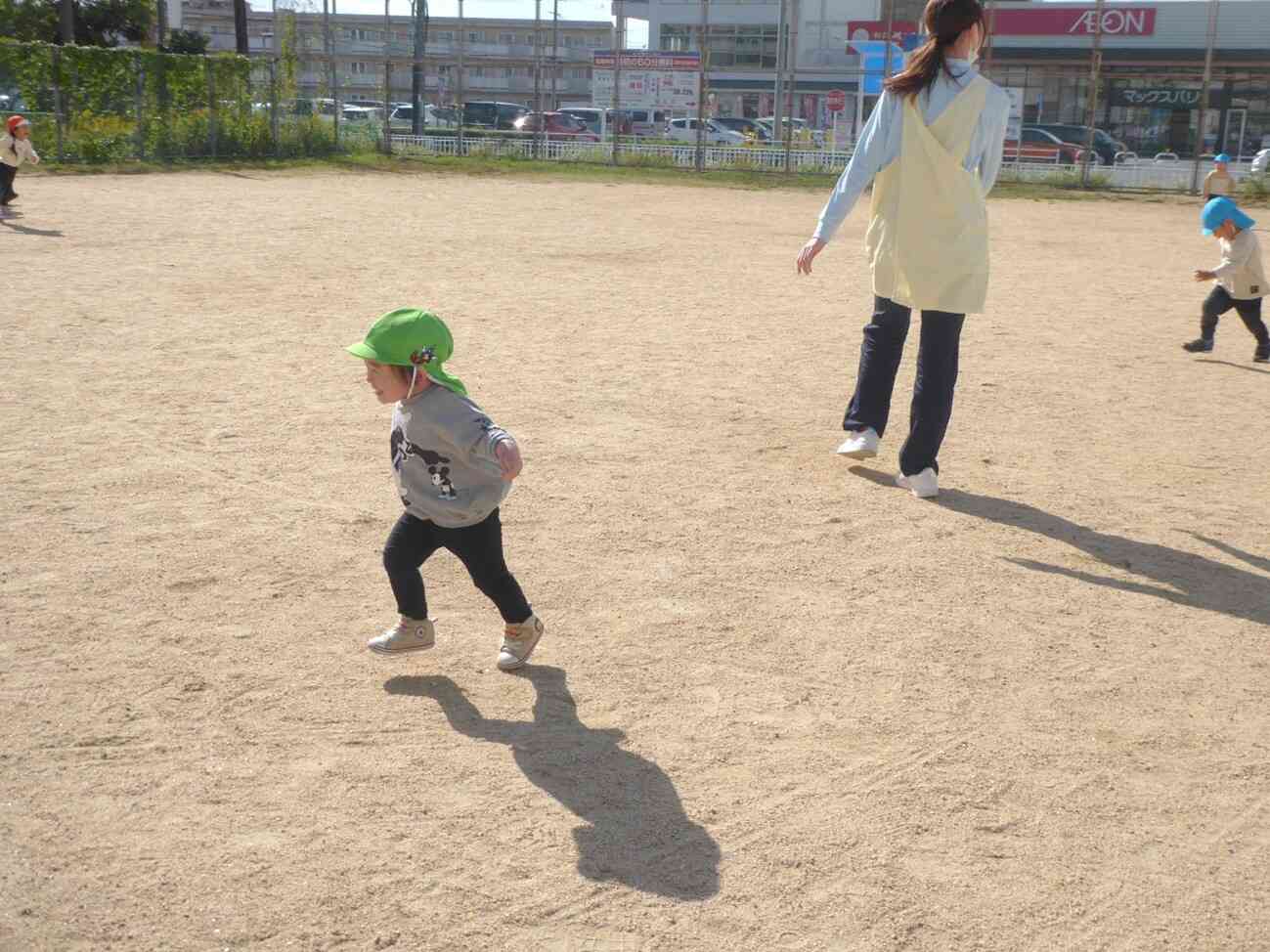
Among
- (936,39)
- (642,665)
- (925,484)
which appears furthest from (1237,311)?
(642,665)

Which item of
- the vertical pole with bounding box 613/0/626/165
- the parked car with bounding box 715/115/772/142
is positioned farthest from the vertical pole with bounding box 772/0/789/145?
the parked car with bounding box 715/115/772/142

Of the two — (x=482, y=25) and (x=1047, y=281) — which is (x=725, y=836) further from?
(x=482, y=25)

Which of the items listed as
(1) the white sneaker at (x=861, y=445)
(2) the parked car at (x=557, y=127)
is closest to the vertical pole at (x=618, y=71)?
(2) the parked car at (x=557, y=127)

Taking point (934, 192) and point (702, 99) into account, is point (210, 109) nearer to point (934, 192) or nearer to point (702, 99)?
point (702, 99)

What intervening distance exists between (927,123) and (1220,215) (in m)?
4.50

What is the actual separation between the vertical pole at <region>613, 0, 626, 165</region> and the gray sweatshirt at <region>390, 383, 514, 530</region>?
27175 millimetres

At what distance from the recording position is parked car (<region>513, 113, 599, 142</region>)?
3173 centimetres

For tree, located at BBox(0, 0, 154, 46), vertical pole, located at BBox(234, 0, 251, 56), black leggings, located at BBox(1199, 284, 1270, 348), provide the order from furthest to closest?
tree, located at BBox(0, 0, 154, 46) → vertical pole, located at BBox(234, 0, 251, 56) → black leggings, located at BBox(1199, 284, 1270, 348)

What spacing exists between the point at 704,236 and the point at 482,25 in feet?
160

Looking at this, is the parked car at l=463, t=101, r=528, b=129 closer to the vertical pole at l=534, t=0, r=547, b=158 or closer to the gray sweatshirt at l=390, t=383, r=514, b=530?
the vertical pole at l=534, t=0, r=547, b=158

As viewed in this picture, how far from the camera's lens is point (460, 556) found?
13.1 ft

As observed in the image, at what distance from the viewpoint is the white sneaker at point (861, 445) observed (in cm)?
648

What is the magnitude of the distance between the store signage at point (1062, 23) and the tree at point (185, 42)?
20010mm

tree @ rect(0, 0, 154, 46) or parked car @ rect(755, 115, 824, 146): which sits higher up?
tree @ rect(0, 0, 154, 46)
